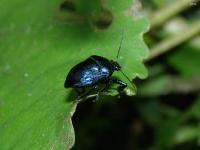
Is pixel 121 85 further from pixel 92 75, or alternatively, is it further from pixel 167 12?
pixel 167 12

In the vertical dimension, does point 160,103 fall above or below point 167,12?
below

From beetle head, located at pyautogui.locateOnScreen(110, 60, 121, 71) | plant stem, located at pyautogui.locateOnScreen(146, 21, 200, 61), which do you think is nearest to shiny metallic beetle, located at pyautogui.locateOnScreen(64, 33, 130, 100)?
beetle head, located at pyautogui.locateOnScreen(110, 60, 121, 71)

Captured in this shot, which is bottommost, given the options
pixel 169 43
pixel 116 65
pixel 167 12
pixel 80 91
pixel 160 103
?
pixel 160 103

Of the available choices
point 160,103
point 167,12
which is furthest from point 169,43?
point 160,103

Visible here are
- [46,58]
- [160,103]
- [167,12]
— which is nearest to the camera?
[46,58]

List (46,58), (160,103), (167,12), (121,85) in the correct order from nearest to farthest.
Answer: (121,85)
(46,58)
(167,12)
(160,103)

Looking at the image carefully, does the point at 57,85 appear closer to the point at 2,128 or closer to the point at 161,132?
the point at 2,128
